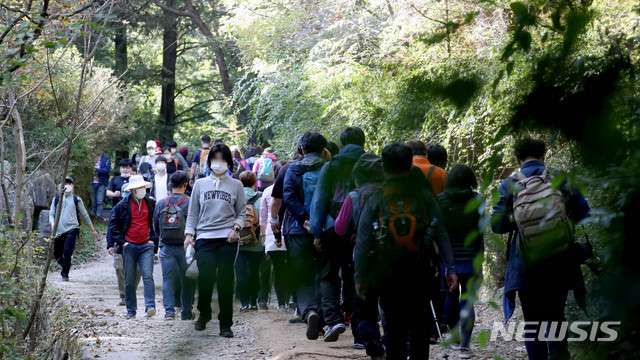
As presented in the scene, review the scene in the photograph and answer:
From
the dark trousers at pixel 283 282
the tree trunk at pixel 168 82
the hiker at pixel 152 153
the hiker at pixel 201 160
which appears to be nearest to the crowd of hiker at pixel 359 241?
the dark trousers at pixel 283 282

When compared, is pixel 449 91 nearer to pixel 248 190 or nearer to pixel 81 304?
pixel 248 190

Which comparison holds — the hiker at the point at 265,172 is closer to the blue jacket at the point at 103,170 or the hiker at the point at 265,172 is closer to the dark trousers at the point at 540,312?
the dark trousers at the point at 540,312

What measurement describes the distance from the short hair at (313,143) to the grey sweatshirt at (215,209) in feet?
5.06

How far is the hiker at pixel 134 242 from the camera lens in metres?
10.5

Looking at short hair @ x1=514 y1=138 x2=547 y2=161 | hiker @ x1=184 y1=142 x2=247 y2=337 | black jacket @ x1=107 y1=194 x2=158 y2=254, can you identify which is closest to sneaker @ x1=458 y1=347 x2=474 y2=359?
short hair @ x1=514 y1=138 x2=547 y2=161

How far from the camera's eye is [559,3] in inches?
70.7

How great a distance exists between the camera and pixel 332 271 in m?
7.18

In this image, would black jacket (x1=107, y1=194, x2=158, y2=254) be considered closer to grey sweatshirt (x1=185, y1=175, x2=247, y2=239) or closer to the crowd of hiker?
the crowd of hiker

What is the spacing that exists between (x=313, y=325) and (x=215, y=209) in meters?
2.10

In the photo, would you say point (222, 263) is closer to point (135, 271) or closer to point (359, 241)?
point (135, 271)

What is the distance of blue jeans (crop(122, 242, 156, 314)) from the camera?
10.4 m

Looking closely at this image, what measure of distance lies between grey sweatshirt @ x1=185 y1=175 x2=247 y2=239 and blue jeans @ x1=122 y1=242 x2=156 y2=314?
218 cm

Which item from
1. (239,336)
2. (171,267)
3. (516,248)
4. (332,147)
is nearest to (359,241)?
(516,248)

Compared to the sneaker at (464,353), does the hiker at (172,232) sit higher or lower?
higher
